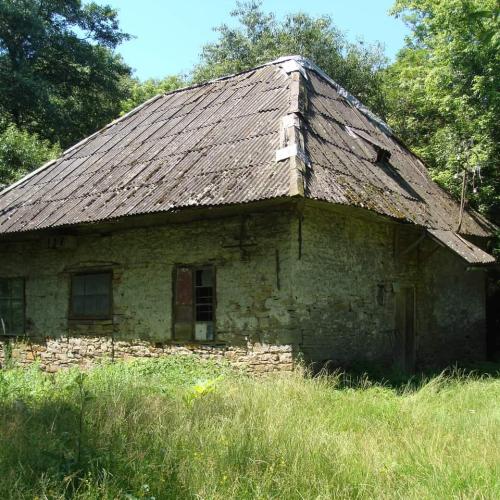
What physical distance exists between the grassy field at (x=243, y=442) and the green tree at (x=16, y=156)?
11.2m

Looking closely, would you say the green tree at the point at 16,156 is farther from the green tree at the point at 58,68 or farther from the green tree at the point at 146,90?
the green tree at the point at 146,90

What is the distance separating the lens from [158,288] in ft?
31.6

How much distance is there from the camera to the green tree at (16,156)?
17.2 m

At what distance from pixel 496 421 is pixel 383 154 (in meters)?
6.33

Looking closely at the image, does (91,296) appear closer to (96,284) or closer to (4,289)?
(96,284)

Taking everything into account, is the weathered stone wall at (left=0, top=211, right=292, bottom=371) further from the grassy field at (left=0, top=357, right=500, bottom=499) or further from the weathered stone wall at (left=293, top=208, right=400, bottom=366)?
the grassy field at (left=0, top=357, right=500, bottom=499)

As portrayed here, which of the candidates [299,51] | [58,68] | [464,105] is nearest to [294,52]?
[299,51]

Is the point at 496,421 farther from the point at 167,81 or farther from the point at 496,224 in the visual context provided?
the point at 167,81

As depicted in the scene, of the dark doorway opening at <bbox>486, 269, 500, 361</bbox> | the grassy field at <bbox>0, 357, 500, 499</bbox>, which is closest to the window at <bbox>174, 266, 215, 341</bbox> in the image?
the grassy field at <bbox>0, 357, 500, 499</bbox>

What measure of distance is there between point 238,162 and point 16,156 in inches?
424

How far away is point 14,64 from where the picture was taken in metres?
21.2

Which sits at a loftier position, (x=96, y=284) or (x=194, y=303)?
(x=96, y=284)

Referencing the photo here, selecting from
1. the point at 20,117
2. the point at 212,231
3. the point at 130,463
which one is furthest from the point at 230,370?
the point at 20,117

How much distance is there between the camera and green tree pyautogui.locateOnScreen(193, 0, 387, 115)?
23359 millimetres
